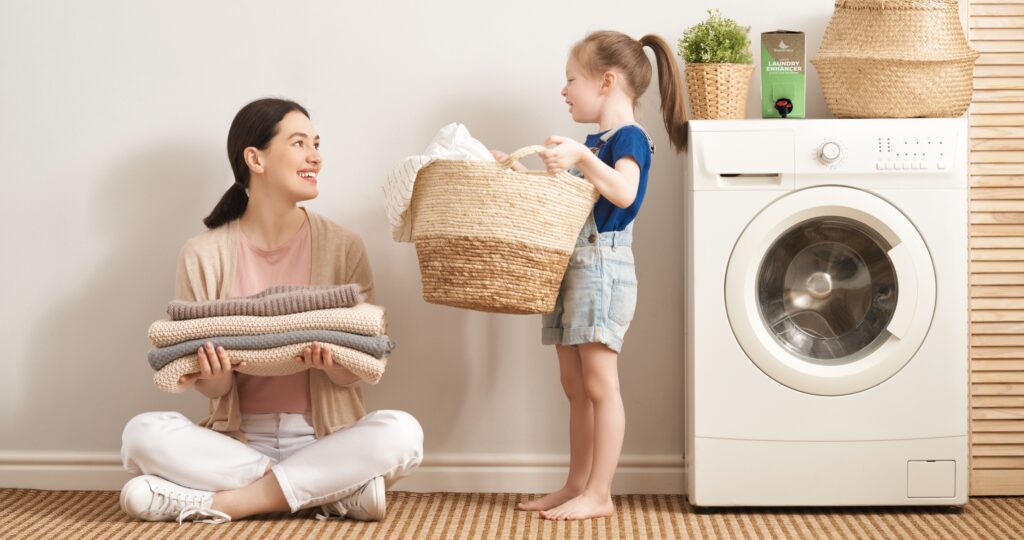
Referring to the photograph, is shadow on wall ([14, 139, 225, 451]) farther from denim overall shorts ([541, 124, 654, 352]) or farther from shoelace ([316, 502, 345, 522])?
denim overall shorts ([541, 124, 654, 352])

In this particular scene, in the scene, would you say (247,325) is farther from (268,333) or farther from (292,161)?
(292,161)

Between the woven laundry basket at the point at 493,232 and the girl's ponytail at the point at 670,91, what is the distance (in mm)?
396

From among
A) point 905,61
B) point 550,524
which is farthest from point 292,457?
point 905,61

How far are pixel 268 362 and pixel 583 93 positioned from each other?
2.72ft

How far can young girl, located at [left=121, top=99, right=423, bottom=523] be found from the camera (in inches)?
78.8

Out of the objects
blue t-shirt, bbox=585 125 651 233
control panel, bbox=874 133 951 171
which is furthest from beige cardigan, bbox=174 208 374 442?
control panel, bbox=874 133 951 171

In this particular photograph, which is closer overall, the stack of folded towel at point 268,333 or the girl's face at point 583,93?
the stack of folded towel at point 268,333

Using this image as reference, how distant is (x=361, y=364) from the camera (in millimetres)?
1974

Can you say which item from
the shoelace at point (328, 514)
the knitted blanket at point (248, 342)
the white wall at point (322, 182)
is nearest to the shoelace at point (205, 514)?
the shoelace at point (328, 514)

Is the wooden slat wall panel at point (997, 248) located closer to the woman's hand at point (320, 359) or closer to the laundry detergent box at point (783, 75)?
the laundry detergent box at point (783, 75)

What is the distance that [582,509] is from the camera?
Result: 6.70ft

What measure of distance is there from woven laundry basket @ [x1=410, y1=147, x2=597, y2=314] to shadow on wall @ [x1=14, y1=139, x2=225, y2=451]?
79 centimetres

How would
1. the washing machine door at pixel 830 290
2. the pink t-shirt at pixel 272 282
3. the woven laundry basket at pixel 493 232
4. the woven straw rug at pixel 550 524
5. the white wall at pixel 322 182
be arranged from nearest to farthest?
1. the woven laundry basket at pixel 493 232
2. the woven straw rug at pixel 550 524
3. the washing machine door at pixel 830 290
4. the pink t-shirt at pixel 272 282
5. the white wall at pixel 322 182

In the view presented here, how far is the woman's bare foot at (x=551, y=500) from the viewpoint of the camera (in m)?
2.13
